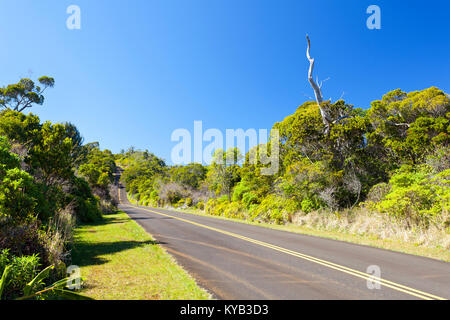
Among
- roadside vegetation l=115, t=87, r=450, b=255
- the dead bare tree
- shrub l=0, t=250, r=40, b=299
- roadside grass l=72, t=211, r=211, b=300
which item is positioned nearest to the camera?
shrub l=0, t=250, r=40, b=299

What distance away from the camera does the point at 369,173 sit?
16.7m

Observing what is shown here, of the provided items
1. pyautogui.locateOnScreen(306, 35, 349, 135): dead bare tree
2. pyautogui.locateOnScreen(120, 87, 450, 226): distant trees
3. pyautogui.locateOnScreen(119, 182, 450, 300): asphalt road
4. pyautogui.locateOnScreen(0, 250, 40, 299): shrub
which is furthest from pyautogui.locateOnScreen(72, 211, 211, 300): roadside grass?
pyautogui.locateOnScreen(306, 35, 349, 135): dead bare tree

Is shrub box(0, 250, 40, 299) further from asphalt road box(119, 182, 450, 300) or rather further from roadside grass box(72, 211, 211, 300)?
asphalt road box(119, 182, 450, 300)

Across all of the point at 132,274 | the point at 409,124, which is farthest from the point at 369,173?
the point at 132,274

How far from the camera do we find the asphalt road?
4.88 meters

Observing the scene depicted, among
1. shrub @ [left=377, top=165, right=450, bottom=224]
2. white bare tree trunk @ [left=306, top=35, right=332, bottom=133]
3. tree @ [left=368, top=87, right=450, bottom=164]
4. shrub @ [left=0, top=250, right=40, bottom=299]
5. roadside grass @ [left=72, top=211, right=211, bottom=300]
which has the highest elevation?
white bare tree trunk @ [left=306, top=35, right=332, bottom=133]

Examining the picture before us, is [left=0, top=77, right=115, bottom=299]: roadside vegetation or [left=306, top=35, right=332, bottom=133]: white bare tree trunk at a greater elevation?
[left=306, top=35, right=332, bottom=133]: white bare tree trunk

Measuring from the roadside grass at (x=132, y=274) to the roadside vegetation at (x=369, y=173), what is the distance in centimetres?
985

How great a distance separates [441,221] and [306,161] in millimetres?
8991

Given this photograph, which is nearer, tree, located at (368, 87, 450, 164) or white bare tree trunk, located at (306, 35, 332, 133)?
tree, located at (368, 87, 450, 164)

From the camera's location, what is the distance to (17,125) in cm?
1669

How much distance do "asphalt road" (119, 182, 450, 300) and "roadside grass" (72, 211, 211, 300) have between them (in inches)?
16.1

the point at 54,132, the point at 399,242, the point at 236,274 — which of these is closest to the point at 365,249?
the point at 399,242

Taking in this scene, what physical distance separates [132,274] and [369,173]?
53.7 feet
